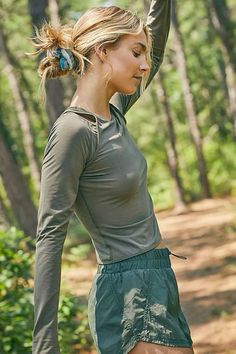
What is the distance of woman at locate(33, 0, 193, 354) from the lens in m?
2.44

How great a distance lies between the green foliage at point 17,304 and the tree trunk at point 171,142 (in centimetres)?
1588

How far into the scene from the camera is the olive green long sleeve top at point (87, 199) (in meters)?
2.30

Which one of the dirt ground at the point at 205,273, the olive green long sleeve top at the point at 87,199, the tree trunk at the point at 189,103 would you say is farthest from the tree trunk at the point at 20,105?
the olive green long sleeve top at the point at 87,199

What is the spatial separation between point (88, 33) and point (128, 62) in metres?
0.19

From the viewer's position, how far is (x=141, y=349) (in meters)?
2.52

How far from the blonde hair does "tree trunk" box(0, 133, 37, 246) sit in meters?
8.39

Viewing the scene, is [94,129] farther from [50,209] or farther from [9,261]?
[9,261]

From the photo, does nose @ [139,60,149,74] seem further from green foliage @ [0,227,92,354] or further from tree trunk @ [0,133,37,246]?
tree trunk @ [0,133,37,246]

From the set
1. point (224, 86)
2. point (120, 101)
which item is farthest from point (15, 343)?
point (224, 86)

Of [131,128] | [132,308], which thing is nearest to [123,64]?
[132,308]

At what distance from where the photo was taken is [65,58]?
2.56 meters

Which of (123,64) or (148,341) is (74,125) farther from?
(148,341)

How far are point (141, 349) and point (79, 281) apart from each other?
10311 millimetres

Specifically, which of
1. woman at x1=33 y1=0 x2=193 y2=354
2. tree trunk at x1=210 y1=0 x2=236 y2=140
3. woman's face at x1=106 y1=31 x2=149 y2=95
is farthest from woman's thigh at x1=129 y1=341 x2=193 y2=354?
tree trunk at x1=210 y1=0 x2=236 y2=140
